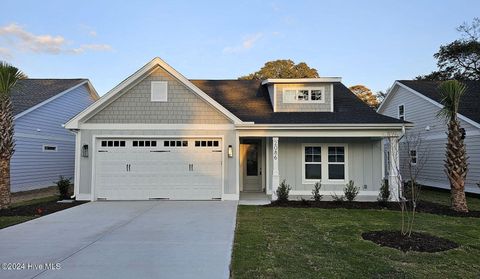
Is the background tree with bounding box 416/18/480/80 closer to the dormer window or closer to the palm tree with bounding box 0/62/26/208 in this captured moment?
the dormer window

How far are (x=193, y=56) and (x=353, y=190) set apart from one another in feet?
34.2

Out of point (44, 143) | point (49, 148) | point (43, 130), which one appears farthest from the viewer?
point (49, 148)

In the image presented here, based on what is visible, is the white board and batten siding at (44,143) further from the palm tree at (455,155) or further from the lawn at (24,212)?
the palm tree at (455,155)

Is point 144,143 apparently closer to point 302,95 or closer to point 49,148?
point 302,95

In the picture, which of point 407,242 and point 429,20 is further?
point 429,20

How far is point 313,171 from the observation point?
42.5 ft

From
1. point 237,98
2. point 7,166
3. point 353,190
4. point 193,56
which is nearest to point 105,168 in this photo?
point 7,166

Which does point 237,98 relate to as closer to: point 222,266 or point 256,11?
point 256,11

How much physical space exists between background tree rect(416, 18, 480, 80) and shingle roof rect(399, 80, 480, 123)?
12.9m

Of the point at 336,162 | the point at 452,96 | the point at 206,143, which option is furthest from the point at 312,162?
the point at 452,96

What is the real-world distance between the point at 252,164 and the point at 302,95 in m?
3.69

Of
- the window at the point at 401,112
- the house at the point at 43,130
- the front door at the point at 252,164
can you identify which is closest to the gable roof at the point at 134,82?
the front door at the point at 252,164

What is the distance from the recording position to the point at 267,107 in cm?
1417

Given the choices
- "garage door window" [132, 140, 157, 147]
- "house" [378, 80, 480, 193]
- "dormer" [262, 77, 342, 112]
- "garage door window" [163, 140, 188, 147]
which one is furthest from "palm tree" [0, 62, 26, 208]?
"house" [378, 80, 480, 193]
